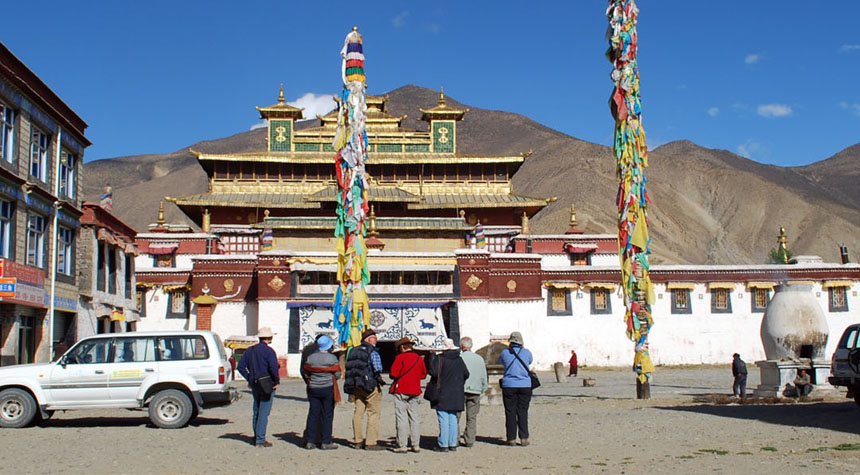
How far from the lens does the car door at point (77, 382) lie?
16141 mm

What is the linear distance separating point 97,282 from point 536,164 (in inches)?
5298

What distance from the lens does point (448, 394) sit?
43.4ft

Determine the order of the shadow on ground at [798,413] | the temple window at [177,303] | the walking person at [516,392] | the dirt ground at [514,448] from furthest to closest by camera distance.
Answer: the temple window at [177,303] < the shadow on ground at [798,413] < the walking person at [516,392] < the dirt ground at [514,448]

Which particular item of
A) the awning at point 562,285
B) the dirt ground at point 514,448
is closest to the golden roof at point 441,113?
the awning at point 562,285

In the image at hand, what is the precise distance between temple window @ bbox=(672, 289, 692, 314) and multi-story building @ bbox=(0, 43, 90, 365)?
2641cm

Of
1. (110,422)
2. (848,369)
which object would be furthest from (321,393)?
(848,369)

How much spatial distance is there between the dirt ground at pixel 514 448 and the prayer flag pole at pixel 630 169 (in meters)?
4.06

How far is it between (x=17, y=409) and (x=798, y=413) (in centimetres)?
1432

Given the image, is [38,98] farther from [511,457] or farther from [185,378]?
[511,457]

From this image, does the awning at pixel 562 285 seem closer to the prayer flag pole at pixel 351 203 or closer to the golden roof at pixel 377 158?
the golden roof at pixel 377 158

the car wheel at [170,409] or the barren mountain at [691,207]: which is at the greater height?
the barren mountain at [691,207]

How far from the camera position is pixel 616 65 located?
2456 cm

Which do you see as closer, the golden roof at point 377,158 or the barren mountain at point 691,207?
the golden roof at point 377,158

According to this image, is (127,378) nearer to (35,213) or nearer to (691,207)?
(35,213)
